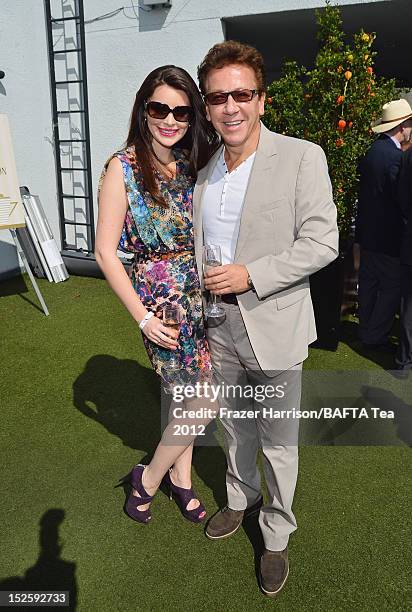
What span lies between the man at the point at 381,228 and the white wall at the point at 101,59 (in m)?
2.38

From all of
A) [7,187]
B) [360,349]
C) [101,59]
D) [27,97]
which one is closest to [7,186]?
[7,187]

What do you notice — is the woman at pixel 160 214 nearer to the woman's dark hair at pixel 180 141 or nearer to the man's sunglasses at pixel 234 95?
the woman's dark hair at pixel 180 141

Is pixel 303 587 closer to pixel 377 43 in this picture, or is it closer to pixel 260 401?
pixel 260 401

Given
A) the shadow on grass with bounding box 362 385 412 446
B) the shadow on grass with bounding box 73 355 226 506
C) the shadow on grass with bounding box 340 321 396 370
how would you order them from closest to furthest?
the shadow on grass with bounding box 73 355 226 506 → the shadow on grass with bounding box 362 385 412 446 → the shadow on grass with bounding box 340 321 396 370

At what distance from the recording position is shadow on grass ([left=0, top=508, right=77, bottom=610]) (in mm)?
2189

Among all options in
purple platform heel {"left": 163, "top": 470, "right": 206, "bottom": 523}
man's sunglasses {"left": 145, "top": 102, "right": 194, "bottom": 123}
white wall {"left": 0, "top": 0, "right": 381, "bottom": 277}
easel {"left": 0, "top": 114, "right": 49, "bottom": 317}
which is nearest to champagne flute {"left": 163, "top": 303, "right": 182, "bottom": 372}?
man's sunglasses {"left": 145, "top": 102, "right": 194, "bottom": 123}

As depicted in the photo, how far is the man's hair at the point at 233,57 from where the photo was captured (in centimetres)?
180

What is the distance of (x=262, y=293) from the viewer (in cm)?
185

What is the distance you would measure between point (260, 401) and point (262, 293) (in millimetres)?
511

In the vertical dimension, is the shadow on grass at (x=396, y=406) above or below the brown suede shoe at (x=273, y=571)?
below

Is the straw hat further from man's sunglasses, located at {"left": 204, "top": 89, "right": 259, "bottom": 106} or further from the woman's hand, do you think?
the woman's hand

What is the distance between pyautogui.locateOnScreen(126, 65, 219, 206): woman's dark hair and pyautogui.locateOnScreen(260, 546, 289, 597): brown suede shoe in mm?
1599

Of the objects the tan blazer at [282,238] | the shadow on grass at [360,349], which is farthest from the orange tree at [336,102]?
the tan blazer at [282,238]

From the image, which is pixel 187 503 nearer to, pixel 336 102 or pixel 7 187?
pixel 336 102
